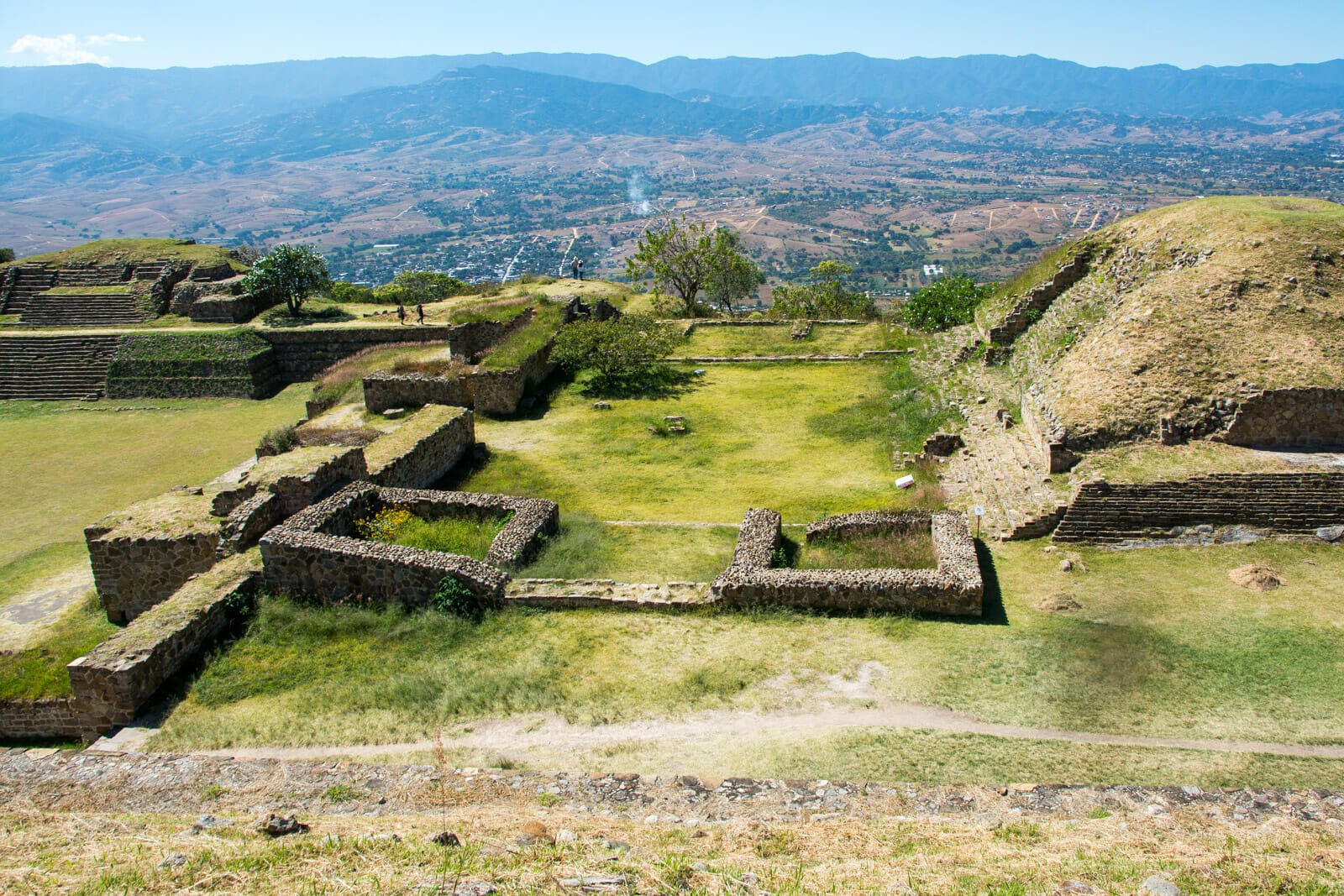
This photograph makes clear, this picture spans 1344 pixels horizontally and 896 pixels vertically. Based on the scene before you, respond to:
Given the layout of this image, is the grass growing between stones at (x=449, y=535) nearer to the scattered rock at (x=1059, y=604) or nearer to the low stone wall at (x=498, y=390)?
the low stone wall at (x=498, y=390)

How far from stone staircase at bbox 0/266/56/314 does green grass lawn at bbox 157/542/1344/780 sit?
33.0 meters

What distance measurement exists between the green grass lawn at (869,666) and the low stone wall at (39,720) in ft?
4.61

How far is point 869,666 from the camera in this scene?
1001 centimetres

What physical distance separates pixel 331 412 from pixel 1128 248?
20491mm

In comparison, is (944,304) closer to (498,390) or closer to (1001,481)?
(1001,481)

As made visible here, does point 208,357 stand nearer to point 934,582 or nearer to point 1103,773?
point 934,582

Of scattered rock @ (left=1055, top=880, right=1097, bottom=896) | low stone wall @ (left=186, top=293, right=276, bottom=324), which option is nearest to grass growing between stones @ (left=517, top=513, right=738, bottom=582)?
scattered rock @ (left=1055, top=880, right=1097, bottom=896)

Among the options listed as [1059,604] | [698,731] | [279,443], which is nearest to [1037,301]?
[1059,604]

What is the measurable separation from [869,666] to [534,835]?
4.94 metres

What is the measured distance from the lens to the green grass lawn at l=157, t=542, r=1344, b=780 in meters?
8.93

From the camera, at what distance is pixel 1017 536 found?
13.2 metres

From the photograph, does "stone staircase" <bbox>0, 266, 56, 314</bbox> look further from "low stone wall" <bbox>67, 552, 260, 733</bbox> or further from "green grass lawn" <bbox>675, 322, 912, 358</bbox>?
"low stone wall" <bbox>67, 552, 260, 733</bbox>

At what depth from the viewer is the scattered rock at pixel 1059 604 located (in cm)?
1112

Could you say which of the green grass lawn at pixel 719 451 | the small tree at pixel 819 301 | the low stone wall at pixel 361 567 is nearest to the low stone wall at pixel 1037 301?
the green grass lawn at pixel 719 451
